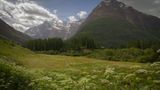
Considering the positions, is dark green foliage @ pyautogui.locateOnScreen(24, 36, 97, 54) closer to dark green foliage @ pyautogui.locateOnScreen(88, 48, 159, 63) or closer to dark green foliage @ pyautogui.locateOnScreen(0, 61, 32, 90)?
dark green foliage @ pyautogui.locateOnScreen(88, 48, 159, 63)

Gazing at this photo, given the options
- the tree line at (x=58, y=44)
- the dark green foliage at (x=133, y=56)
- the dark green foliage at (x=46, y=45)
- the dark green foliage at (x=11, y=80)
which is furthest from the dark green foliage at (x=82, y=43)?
the dark green foliage at (x=11, y=80)

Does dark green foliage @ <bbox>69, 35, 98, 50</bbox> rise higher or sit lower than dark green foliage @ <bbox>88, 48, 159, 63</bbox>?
higher

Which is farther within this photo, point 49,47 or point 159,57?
point 49,47

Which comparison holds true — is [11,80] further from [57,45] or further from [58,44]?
[58,44]

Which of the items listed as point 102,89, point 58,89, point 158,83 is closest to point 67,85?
point 58,89

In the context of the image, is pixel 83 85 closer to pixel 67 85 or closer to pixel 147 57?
pixel 67 85

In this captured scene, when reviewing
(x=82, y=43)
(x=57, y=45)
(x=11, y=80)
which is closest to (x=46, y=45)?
(x=57, y=45)

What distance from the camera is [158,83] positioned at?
14141 millimetres

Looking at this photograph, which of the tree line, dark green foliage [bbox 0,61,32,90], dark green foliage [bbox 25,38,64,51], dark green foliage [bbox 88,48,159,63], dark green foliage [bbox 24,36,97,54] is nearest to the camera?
dark green foliage [bbox 0,61,32,90]

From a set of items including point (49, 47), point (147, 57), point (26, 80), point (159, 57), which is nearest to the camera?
point (26, 80)

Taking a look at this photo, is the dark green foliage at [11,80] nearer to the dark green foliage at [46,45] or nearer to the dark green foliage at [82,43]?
the dark green foliage at [82,43]

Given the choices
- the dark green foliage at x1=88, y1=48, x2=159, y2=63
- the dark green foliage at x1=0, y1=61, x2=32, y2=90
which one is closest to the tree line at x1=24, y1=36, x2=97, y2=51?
the dark green foliage at x1=88, y1=48, x2=159, y2=63

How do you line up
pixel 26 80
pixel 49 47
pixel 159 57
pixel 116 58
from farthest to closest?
pixel 49 47
pixel 116 58
pixel 159 57
pixel 26 80

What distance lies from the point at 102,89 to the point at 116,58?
81.2 metres
